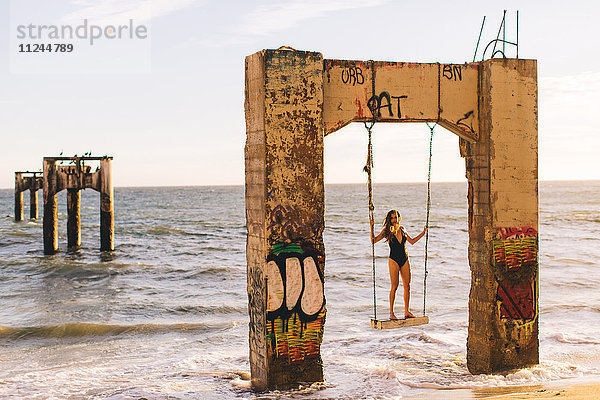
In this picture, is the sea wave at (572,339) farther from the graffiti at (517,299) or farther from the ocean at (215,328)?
the graffiti at (517,299)

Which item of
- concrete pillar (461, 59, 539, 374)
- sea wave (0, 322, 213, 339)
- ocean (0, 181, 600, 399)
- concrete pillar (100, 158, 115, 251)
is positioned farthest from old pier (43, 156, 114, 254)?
concrete pillar (461, 59, 539, 374)

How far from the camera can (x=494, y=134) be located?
8.11m

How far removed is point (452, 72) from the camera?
8.16 metres

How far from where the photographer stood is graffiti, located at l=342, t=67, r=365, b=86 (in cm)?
768

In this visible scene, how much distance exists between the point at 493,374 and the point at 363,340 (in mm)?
3829

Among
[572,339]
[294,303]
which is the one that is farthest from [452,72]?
→ [572,339]

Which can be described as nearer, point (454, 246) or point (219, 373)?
point (219, 373)

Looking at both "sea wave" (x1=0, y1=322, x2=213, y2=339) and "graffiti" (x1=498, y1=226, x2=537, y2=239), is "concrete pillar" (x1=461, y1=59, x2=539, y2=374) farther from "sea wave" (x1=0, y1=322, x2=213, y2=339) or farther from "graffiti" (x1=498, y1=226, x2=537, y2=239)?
"sea wave" (x1=0, y1=322, x2=213, y2=339)

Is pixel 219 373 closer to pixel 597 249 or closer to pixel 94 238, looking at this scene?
pixel 597 249

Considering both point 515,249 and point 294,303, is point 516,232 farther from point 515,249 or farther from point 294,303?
point 294,303

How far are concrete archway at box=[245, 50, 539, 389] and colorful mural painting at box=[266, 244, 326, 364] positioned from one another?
12 mm

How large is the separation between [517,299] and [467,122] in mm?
2400

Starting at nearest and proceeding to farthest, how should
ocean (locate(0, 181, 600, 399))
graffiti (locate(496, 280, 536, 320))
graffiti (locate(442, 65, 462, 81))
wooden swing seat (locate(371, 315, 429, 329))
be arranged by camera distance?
1. wooden swing seat (locate(371, 315, 429, 329))
2. graffiti (locate(442, 65, 462, 81))
3. graffiti (locate(496, 280, 536, 320))
4. ocean (locate(0, 181, 600, 399))

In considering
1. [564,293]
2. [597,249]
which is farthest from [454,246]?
[564,293]
